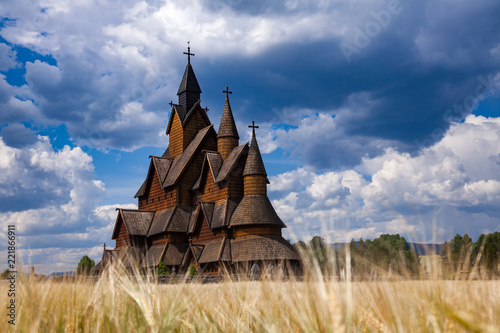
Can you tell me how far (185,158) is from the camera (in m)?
43.9

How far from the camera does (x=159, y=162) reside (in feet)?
154

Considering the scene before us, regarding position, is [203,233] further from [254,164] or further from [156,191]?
[156,191]

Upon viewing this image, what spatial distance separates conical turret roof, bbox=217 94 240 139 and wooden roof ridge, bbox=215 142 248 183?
2429 mm

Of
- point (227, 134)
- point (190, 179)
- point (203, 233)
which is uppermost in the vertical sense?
point (227, 134)

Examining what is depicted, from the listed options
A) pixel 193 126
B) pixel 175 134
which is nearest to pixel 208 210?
pixel 193 126

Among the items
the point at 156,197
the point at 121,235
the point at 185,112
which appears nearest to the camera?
the point at 121,235

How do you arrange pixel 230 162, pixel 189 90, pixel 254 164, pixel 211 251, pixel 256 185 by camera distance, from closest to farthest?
pixel 211 251
pixel 256 185
pixel 254 164
pixel 230 162
pixel 189 90

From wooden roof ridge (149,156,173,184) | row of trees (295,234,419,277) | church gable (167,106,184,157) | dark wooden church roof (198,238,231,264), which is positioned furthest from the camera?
church gable (167,106,184,157)

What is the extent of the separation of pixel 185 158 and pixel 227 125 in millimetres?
5578

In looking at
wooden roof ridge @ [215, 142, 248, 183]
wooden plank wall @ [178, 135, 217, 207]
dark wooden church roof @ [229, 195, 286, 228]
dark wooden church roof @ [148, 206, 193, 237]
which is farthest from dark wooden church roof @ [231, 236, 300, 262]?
wooden plank wall @ [178, 135, 217, 207]

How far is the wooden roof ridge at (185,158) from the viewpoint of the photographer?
140ft

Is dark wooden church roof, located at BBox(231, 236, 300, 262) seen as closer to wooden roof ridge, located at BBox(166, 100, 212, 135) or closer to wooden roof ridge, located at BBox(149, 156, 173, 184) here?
wooden roof ridge, located at BBox(149, 156, 173, 184)

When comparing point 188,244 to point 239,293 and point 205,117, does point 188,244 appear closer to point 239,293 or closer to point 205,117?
point 205,117

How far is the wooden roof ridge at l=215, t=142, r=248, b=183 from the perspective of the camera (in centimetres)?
3785
